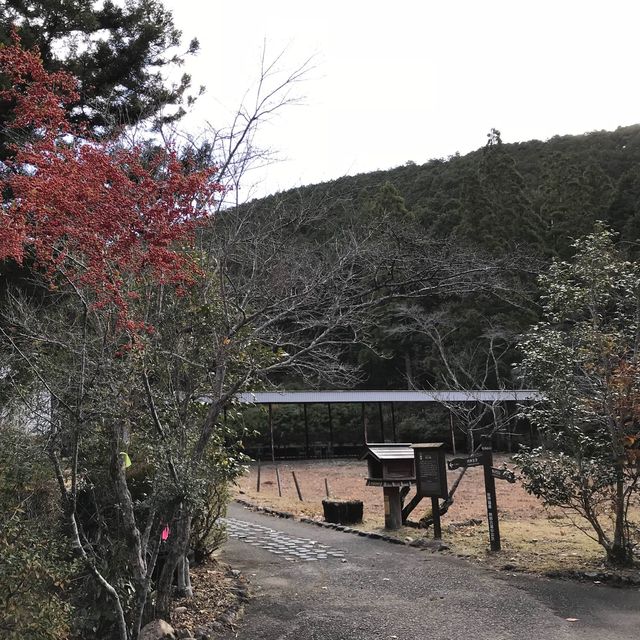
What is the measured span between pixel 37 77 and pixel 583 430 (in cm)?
668

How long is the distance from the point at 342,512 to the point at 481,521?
229cm

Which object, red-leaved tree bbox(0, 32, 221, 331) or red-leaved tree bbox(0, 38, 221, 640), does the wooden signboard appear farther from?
red-leaved tree bbox(0, 32, 221, 331)

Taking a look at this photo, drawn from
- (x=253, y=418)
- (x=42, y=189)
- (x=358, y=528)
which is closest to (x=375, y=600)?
(x=358, y=528)

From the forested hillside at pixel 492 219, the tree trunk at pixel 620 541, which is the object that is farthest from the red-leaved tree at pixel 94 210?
the forested hillside at pixel 492 219

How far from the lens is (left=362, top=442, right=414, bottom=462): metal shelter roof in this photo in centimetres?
962

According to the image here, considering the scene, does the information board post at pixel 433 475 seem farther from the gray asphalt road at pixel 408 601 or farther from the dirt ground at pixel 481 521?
the gray asphalt road at pixel 408 601

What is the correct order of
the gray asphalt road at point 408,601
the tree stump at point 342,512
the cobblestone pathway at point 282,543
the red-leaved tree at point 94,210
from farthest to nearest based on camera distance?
1. the tree stump at point 342,512
2. the cobblestone pathway at point 282,543
3. the gray asphalt road at point 408,601
4. the red-leaved tree at point 94,210

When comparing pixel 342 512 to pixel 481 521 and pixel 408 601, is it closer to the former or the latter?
pixel 481 521

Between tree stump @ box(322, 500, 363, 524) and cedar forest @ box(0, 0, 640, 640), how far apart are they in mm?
3059

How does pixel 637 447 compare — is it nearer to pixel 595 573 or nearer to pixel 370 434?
pixel 595 573

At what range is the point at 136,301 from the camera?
16.4 feet

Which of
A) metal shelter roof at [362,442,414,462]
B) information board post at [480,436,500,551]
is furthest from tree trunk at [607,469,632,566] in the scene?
metal shelter roof at [362,442,414,462]

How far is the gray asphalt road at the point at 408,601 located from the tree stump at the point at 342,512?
6.54ft

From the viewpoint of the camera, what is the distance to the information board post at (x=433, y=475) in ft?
28.2
